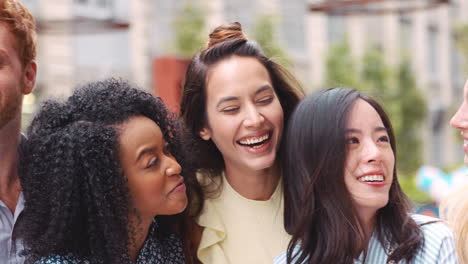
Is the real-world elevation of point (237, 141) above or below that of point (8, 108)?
below

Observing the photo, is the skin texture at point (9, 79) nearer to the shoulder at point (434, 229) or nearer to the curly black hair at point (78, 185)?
the curly black hair at point (78, 185)

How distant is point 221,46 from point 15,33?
910mm

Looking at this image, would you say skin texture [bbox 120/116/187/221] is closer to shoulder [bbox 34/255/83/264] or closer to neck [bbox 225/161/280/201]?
shoulder [bbox 34/255/83/264]

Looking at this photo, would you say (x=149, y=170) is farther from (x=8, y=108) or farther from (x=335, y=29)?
(x=335, y=29)

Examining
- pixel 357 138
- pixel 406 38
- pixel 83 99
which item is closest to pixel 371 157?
pixel 357 138

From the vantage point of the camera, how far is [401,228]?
2484mm

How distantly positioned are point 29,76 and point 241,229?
1.17 meters

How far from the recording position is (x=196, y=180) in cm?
309

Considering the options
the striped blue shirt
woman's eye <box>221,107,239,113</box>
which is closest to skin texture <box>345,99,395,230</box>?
the striped blue shirt

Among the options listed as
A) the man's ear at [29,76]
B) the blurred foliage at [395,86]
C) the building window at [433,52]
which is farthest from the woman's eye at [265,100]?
the building window at [433,52]

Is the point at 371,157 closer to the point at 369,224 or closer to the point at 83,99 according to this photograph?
the point at 369,224

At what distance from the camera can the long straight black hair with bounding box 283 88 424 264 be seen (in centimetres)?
244

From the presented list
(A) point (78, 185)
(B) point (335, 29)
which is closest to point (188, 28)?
(B) point (335, 29)

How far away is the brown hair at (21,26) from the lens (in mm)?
2773
